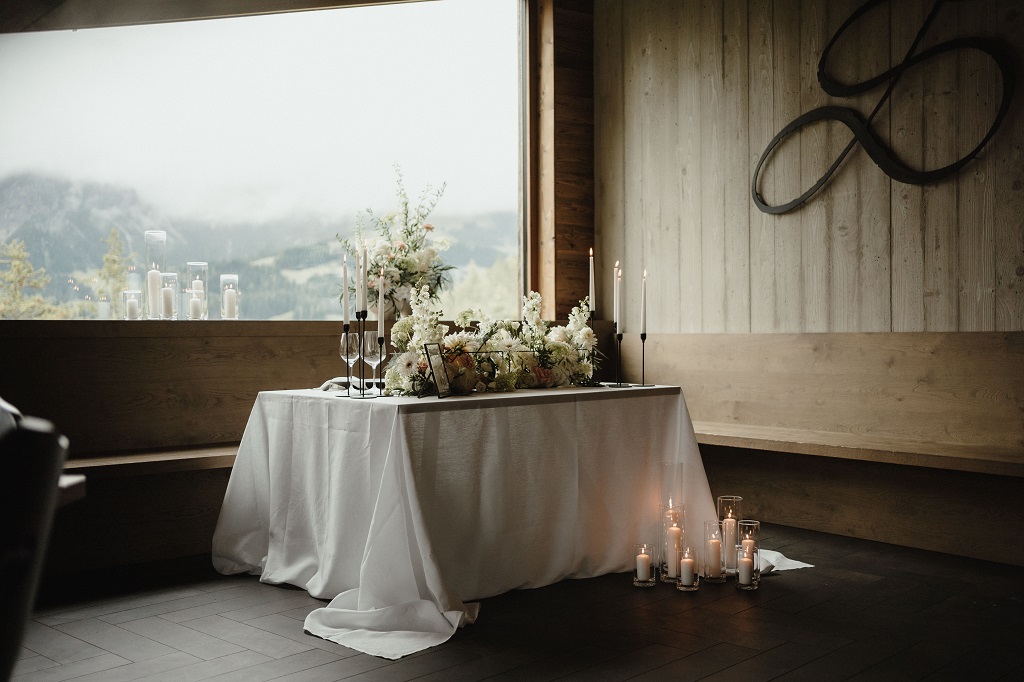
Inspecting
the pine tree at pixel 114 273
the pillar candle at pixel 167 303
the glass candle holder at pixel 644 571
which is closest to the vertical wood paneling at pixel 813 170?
the glass candle holder at pixel 644 571

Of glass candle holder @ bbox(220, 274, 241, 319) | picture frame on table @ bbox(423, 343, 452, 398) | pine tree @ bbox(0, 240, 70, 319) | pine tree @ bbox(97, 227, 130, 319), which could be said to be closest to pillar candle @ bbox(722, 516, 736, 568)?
picture frame on table @ bbox(423, 343, 452, 398)

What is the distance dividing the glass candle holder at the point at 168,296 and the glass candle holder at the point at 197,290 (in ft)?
0.21

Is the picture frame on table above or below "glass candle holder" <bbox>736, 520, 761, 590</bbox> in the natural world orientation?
above

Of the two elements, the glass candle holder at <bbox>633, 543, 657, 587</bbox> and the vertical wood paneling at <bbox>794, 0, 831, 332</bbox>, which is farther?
the vertical wood paneling at <bbox>794, 0, 831, 332</bbox>

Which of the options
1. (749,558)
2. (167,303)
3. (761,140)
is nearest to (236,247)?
(167,303)

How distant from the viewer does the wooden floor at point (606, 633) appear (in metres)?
2.50

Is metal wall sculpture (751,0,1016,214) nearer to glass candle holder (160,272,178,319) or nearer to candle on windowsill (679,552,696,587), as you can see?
candle on windowsill (679,552,696,587)

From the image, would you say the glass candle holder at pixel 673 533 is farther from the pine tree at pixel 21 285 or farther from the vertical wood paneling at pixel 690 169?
the pine tree at pixel 21 285

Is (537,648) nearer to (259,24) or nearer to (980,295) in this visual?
(980,295)

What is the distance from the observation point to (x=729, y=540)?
136 inches

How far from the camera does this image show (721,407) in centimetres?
474

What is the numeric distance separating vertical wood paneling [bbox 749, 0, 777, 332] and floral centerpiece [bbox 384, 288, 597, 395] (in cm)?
124

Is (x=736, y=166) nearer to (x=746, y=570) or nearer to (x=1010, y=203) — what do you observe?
(x=1010, y=203)

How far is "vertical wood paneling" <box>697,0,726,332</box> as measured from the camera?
486 centimetres
